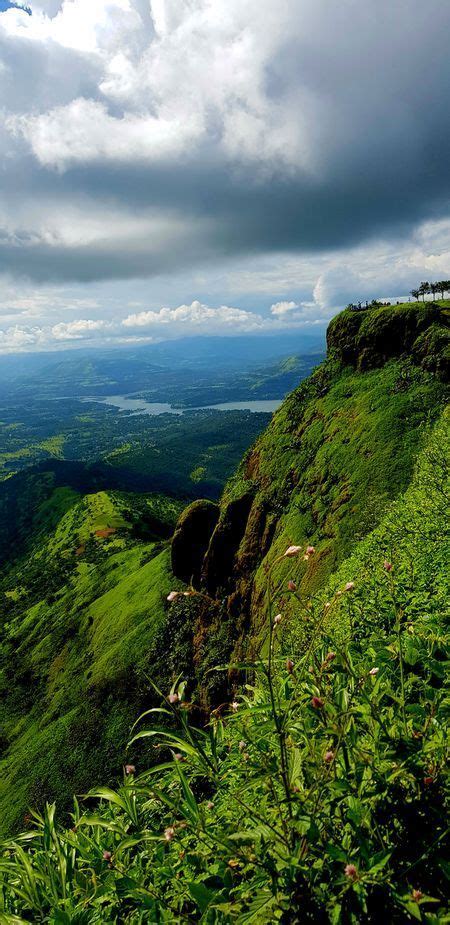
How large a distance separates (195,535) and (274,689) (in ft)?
131

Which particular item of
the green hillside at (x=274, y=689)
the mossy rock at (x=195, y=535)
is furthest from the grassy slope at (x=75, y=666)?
the mossy rock at (x=195, y=535)

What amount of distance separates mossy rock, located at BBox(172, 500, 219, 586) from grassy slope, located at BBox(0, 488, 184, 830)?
5.84m

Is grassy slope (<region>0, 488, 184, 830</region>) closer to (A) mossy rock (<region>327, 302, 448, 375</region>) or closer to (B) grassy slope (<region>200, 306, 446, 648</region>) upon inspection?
(B) grassy slope (<region>200, 306, 446, 648</region>)

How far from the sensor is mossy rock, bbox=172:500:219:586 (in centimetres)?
4403

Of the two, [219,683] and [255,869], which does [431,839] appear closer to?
[255,869]

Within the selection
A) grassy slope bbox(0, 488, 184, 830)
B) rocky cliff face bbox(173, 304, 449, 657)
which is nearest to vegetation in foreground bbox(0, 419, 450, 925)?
rocky cliff face bbox(173, 304, 449, 657)

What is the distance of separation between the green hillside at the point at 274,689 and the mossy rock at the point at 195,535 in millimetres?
223

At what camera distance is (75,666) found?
54438 mm

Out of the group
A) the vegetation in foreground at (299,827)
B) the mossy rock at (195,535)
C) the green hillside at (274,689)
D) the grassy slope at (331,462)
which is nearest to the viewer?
the vegetation in foreground at (299,827)

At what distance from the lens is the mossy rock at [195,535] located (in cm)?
4403

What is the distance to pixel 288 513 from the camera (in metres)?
32.7

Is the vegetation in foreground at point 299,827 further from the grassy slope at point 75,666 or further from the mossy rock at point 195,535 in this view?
the mossy rock at point 195,535

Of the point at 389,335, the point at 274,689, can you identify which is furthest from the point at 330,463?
the point at 274,689

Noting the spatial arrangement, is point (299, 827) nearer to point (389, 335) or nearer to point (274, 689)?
point (274, 689)
